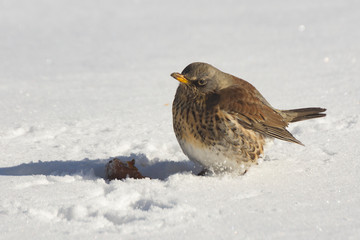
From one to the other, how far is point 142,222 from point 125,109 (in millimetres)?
2898

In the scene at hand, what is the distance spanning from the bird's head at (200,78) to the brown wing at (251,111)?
0.27 feet

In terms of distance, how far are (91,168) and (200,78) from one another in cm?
108

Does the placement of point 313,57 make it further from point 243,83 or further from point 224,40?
point 243,83

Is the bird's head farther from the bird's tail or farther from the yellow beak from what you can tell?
the bird's tail

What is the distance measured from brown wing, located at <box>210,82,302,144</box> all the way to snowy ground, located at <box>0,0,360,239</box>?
0.25m

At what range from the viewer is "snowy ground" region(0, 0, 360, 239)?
124 inches

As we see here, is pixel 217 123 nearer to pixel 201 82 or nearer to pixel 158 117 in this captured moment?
pixel 201 82

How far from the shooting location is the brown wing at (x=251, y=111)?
4.03 m

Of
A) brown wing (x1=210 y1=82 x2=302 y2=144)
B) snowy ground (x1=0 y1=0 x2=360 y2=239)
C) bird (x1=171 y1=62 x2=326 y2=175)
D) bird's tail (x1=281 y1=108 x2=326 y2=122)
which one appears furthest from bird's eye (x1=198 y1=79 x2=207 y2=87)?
bird's tail (x1=281 y1=108 x2=326 y2=122)

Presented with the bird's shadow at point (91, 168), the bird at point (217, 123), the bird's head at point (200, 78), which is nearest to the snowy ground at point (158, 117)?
the bird's shadow at point (91, 168)

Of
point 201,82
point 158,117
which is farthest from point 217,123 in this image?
point 158,117

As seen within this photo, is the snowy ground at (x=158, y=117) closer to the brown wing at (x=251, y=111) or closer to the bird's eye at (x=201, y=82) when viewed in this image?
the brown wing at (x=251, y=111)

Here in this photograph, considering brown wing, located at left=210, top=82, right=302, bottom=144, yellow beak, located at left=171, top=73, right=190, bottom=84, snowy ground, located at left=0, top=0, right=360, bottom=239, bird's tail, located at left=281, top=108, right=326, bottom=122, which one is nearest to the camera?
snowy ground, located at left=0, top=0, right=360, bottom=239

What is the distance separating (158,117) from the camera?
558 cm
